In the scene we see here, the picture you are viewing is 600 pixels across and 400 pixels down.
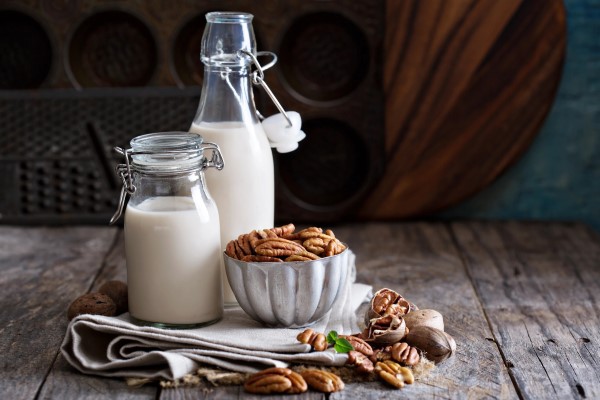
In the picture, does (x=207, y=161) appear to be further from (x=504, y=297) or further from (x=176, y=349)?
(x=504, y=297)

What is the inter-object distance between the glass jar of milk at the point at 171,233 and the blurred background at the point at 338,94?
62 centimetres

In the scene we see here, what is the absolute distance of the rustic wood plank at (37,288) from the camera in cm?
97

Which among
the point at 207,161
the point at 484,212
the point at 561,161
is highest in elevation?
the point at 207,161

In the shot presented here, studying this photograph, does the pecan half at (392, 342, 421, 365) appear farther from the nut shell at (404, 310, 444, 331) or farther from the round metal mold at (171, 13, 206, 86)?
the round metal mold at (171, 13, 206, 86)

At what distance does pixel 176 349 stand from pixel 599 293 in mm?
620

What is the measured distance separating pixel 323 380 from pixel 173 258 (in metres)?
0.21

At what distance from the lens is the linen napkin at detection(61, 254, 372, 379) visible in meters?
0.92

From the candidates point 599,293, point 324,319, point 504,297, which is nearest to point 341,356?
point 324,319

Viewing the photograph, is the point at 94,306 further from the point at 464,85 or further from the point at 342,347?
the point at 464,85

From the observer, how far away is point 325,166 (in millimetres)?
1652

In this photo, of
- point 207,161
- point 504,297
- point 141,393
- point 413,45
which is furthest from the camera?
point 413,45

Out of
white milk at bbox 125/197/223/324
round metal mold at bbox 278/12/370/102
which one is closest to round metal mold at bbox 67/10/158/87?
round metal mold at bbox 278/12/370/102

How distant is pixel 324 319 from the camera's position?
105 cm

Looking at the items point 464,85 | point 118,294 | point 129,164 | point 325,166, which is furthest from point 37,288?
point 464,85
